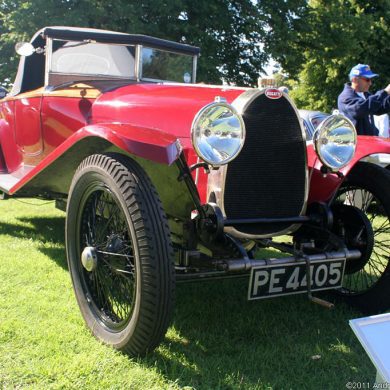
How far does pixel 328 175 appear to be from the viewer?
269 cm

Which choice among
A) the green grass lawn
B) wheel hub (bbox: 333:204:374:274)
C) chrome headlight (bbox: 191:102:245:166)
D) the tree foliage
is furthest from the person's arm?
the tree foliage

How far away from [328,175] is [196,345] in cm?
124

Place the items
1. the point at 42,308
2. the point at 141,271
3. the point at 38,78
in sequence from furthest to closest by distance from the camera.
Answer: the point at 38,78
the point at 42,308
the point at 141,271

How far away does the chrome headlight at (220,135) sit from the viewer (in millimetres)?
2115

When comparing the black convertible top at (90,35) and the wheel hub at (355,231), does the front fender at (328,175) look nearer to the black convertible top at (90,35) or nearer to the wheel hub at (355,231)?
the wheel hub at (355,231)

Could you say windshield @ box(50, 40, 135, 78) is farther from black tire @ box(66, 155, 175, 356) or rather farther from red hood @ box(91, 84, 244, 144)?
black tire @ box(66, 155, 175, 356)

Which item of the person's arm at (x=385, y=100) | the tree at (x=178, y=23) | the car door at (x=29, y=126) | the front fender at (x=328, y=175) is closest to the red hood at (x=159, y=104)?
the front fender at (x=328, y=175)

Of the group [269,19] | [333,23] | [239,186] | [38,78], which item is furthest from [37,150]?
[333,23]

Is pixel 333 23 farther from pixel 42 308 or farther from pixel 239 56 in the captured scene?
pixel 42 308

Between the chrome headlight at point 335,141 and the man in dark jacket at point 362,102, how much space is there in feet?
6.25

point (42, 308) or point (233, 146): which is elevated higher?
point (233, 146)

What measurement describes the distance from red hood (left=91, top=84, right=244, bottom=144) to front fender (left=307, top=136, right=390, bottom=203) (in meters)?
0.63

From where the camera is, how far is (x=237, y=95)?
2.55 metres

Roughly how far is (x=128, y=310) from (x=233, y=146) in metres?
0.98
